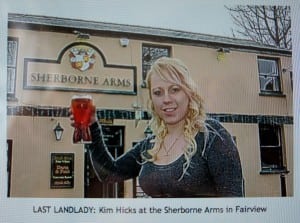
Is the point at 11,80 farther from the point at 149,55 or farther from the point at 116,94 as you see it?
the point at 149,55

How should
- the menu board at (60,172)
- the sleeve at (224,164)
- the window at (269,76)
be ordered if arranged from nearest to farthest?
the menu board at (60,172) → the sleeve at (224,164) → the window at (269,76)

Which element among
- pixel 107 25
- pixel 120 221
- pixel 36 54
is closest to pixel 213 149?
pixel 120 221

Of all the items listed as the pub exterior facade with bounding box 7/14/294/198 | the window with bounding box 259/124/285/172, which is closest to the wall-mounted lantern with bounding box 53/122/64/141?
the pub exterior facade with bounding box 7/14/294/198

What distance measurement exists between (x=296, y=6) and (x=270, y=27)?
165 mm

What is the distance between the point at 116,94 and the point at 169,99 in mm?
239

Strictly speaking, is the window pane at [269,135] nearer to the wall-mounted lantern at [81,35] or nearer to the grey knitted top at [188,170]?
the grey knitted top at [188,170]

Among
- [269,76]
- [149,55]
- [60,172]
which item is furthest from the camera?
[269,76]

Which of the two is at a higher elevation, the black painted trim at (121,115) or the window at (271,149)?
the black painted trim at (121,115)

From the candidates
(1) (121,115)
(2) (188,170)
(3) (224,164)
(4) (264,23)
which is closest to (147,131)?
(1) (121,115)

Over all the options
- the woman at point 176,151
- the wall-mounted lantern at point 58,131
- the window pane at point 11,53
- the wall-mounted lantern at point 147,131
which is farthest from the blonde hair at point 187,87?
the window pane at point 11,53

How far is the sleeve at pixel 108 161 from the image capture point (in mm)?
2133

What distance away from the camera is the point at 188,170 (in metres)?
2.16

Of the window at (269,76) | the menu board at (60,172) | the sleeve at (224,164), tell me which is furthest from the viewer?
the window at (269,76)

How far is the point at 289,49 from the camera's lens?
2.32m
